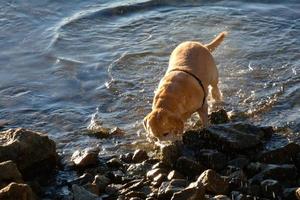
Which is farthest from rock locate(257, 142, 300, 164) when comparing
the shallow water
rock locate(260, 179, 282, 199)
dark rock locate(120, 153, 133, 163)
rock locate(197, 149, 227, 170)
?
dark rock locate(120, 153, 133, 163)

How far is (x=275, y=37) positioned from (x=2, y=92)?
4.97 metres

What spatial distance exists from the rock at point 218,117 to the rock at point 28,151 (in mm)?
2255

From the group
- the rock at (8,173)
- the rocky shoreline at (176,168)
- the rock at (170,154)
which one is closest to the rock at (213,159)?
the rocky shoreline at (176,168)

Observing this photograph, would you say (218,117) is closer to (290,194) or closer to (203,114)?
(203,114)

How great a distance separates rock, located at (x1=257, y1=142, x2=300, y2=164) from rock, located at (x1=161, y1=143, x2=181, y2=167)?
3.47ft

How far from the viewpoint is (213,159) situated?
7031 mm

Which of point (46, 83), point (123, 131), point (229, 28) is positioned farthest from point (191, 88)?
point (229, 28)

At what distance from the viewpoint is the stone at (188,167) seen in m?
6.93

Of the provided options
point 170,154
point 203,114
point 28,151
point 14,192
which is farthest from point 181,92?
point 14,192

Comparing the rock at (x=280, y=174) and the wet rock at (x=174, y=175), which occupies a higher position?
the rock at (x=280, y=174)

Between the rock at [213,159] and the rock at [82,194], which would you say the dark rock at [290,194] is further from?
the rock at [82,194]

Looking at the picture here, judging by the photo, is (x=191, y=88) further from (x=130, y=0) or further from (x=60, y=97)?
(x=130, y=0)

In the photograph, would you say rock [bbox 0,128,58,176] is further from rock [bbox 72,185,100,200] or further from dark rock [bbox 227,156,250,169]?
dark rock [bbox 227,156,250,169]

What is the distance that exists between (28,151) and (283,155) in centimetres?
299
